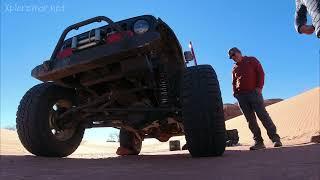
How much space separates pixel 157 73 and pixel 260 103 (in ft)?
8.23

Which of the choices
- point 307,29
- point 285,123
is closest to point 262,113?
point 307,29

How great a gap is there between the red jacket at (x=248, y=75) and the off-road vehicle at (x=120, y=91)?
1.63 m

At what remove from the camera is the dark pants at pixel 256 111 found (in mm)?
7105

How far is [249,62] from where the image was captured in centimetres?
730

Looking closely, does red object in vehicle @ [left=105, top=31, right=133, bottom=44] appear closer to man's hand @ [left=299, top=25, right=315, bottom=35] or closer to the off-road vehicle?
the off-road vehicle

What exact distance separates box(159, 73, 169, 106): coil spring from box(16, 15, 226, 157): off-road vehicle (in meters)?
0.01

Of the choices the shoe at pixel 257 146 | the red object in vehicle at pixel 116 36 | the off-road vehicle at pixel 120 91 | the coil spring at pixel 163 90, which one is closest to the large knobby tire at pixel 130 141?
the off-road vehicle at pixel 120 91

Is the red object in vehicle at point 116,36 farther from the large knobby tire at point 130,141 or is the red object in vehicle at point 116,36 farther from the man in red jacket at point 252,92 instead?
the man in red jacket at point 252,92

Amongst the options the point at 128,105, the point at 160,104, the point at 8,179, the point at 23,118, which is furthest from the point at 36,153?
the point at 8,179

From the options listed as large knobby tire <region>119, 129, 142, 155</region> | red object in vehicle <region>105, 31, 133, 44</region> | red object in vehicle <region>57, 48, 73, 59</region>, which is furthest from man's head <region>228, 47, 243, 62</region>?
red object in vehicle <region>57, 48, 73, 59</region>

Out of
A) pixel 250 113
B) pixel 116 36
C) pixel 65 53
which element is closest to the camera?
pixel 116 36

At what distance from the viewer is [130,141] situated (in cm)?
704

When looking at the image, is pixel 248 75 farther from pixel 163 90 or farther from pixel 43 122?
pixel 43 122

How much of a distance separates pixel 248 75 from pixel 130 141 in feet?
7.08
